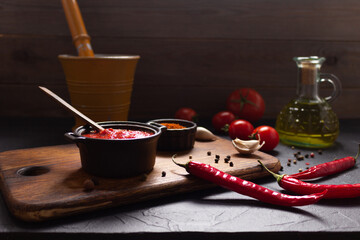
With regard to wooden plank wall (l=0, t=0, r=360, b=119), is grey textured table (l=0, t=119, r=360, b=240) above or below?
below

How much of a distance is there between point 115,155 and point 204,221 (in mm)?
257

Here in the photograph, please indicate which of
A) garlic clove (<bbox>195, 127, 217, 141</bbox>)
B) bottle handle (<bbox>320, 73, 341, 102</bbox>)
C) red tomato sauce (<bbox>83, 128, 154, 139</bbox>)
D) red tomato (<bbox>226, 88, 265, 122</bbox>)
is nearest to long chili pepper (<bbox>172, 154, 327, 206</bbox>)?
red tomato sauce (<bbox>83, 128, 154, 139</bbox>)

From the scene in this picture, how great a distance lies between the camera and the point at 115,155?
2.74ft

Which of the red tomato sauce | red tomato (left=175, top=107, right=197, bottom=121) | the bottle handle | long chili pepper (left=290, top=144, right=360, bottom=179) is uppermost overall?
the bottle handle

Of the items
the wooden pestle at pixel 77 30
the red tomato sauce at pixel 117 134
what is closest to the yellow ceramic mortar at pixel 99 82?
the wooden pestle at pixel 77 30

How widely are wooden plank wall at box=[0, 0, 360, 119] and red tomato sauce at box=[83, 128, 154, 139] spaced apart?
0.77 metres

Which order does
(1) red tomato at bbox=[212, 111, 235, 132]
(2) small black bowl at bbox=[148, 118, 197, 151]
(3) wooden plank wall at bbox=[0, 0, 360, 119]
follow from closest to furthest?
(2) small black bowl at bbox=[148, 118, 197, 151], (1) red tomato at bbox=[212, 111, 235, 132], (3) wooden plank wall at bbox=[0, 0, 360, 119]

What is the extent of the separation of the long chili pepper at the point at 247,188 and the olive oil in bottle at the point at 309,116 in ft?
1.64

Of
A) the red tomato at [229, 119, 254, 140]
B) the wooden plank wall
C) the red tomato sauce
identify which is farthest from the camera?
the wooden plank wall

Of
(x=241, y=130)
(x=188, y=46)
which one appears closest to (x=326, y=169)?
(x=241, y=130)

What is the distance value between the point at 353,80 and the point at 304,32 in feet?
1.11

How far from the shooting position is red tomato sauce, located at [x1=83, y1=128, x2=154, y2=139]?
2.99 feet

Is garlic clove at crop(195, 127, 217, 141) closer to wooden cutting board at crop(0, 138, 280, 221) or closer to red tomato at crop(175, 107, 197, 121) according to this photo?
wooden cutting board at crop(0, 138, 280, 221)
